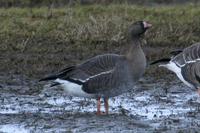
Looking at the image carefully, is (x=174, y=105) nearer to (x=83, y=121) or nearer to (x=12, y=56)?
(x=83, y=121)

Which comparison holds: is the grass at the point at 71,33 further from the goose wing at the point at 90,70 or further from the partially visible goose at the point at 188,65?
the goose wing at the point at 90,70

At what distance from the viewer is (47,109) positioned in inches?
463

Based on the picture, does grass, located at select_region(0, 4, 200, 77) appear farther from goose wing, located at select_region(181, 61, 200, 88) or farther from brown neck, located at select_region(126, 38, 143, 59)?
brown neck, located at select_region(126, 38, 143, 59)

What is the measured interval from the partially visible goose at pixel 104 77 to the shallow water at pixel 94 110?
1.02 feet

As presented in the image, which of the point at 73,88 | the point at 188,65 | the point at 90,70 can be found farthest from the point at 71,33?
the point at 73,88

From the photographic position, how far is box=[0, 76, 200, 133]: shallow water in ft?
34.7

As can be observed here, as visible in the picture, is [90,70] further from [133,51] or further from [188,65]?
[188,65]

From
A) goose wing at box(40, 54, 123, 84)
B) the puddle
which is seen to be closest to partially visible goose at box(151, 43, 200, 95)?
goose wing at box(40, 54, 123, 84)

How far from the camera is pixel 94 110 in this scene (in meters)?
11.9

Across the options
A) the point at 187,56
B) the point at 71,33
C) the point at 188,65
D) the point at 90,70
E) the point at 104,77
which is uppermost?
the point at 71,33

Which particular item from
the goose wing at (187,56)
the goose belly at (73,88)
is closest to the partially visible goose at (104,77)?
the goose belly at (73,88)

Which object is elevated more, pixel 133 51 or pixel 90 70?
pixel 133 51

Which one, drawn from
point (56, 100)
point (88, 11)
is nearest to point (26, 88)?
point (56, 100)

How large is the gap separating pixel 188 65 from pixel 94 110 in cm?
189
